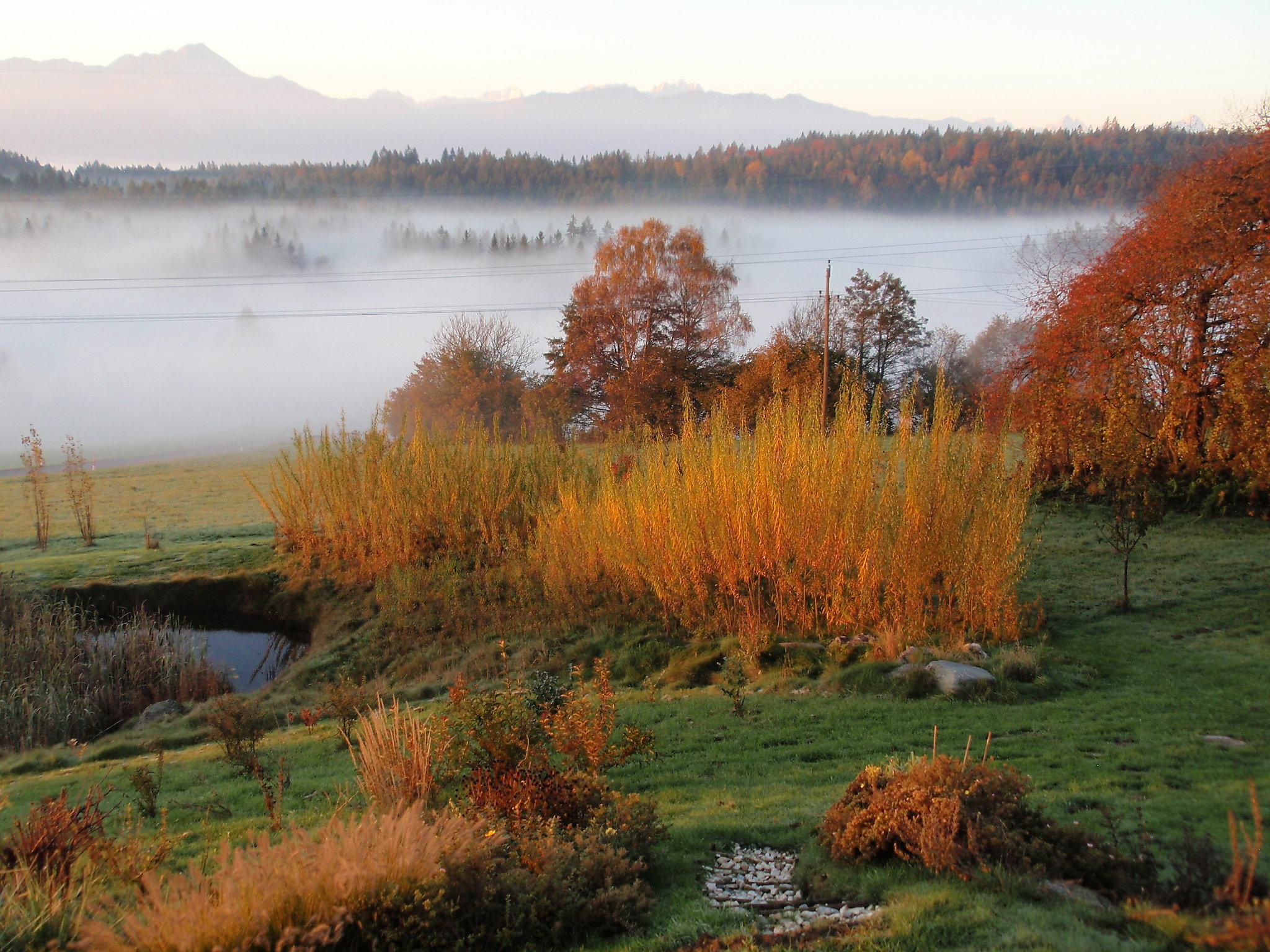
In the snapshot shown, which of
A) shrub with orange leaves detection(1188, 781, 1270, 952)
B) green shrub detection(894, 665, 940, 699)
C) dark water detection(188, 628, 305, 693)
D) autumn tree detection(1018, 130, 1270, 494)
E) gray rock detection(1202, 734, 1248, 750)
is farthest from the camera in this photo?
dark water detection(188, 628, 305, 693)

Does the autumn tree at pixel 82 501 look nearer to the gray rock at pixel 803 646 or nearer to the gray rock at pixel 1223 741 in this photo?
the gray rock at pixel 803 646

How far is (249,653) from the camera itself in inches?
725

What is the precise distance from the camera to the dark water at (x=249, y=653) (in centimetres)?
1738

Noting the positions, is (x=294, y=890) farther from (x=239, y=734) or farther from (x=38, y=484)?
(x=38, y=484)

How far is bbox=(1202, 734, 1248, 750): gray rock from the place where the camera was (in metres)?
7.08

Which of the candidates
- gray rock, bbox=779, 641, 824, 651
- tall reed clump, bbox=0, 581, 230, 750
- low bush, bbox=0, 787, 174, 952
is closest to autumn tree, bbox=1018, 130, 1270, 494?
gray rock, bbox=779, 641, 824, 651

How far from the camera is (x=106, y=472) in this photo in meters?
42.6

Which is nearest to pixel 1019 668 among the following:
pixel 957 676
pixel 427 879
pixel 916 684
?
pixel 957 676

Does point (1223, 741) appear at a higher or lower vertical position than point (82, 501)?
higher

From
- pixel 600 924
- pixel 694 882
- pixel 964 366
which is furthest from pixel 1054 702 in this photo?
pixel 964 366

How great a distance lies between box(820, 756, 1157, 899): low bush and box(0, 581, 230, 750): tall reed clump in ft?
40.8

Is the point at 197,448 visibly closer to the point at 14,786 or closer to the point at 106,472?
the point at 106,472

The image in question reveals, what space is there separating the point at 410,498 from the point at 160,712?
7.00 meters

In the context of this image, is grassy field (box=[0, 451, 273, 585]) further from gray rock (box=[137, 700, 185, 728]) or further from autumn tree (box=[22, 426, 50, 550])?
gray rock (box=[137, 700, 185, 728])
